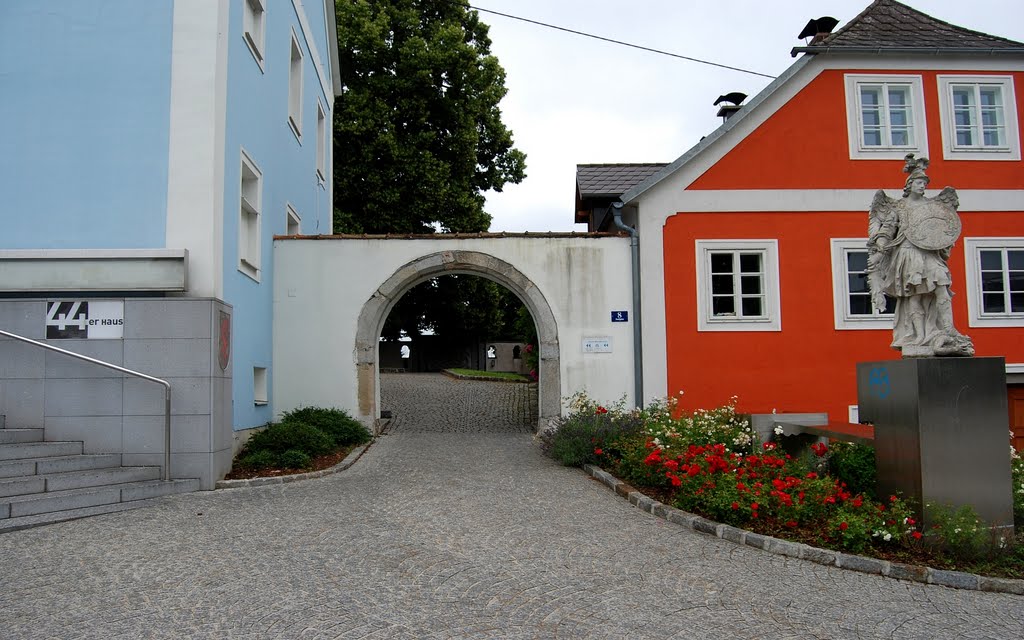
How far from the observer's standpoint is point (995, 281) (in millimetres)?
13594

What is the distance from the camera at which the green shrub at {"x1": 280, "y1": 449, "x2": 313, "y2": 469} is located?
32.4ft

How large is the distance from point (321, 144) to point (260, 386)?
8418 millimetres

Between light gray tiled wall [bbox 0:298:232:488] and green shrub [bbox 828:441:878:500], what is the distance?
6.40m

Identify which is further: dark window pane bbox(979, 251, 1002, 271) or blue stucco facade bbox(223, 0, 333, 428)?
dark window pane bbox(979, 251, 1002, 271)

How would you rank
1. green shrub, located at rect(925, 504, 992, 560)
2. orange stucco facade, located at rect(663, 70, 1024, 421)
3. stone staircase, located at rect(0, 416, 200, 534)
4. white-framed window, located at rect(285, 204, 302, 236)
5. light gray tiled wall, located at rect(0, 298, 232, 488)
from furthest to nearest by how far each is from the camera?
white-framed window, located at rect(285, 204, 302, 236), orange stucco facade, located at rect(663, 70, 1024, 421), light gray tiled wall, located at rect(0, 298, 232, 488), stone staircase, located at rect(0, 416, 200, 534), green shrub, located at rect(925, 504, 992, 560)

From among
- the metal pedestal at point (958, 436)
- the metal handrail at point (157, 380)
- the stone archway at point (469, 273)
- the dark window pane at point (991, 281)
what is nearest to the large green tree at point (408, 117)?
the stone archway at point (469, 273)

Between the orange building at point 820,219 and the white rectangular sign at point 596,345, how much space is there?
609mm

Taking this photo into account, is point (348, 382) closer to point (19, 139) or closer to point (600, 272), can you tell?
point (600, 272)

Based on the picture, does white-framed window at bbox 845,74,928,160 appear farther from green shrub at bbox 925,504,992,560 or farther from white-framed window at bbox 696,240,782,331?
green shrub at bbox 925,504,992,560

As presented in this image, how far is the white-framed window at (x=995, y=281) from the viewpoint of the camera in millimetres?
13406

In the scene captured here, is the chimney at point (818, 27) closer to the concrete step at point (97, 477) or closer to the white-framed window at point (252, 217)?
the white-framed window at point (252, 217)

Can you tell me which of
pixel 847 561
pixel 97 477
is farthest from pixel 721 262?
pixel 97 477

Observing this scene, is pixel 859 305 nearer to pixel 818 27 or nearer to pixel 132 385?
pixel 818 27

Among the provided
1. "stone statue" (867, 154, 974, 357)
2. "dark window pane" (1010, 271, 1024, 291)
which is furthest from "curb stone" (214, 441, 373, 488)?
"dark window pane" (1010, 271, 1024, 291)
